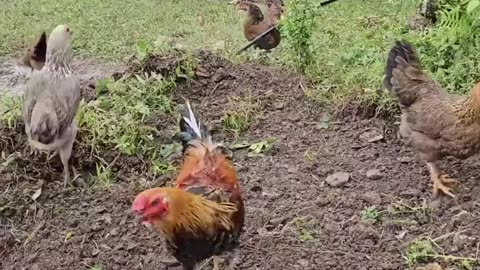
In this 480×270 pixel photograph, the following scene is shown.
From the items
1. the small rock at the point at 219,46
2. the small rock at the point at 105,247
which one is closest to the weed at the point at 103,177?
the small rock at the point at 105,247

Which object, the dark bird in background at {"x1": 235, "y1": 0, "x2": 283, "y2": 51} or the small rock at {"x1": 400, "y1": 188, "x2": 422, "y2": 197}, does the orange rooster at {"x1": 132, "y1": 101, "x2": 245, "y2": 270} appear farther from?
the dark bird in background at {"x1": 235, "y1": 0, "x2": 283, "y2": 51}

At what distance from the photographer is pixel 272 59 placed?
6.86 m

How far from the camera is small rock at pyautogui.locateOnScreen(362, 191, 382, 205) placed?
449 cm

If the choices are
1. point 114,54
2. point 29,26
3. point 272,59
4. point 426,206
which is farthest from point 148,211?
point 29,26

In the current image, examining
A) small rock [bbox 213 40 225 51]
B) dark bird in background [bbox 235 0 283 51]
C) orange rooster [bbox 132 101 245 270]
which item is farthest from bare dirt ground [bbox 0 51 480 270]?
small rock [bbox 213 40 225 51]

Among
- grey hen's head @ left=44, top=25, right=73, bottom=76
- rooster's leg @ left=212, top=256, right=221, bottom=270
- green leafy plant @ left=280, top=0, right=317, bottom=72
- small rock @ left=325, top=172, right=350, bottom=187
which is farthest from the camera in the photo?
green leafy plant @ left=280, top=0, right=317, bottom=72

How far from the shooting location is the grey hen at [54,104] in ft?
15.9

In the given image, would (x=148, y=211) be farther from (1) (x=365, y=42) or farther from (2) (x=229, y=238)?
(1) (x=365, y=42)

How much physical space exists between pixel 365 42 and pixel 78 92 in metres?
2.78

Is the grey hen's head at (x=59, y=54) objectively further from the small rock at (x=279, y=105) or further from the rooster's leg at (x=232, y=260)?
the rooster's leg at (x=232, y=260)

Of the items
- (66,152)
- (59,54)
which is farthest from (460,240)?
(59,54)

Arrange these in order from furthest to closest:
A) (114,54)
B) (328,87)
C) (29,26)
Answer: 1. (29,26)
2. (114,54)
3. (328,87)

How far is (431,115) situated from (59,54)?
7.82 feet

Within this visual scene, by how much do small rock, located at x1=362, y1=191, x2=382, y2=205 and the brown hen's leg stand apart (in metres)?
0.31
